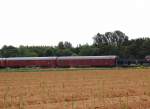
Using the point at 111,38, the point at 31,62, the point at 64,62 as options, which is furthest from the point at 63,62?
the point at 111,38

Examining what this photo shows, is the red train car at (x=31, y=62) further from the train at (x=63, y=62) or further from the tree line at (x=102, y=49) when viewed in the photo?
the tree line at (x=102, y=49)

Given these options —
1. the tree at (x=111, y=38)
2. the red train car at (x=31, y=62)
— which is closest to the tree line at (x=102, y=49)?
the tree at (x=111, y=38)

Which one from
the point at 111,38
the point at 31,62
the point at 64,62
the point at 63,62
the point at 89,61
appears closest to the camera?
the point at 89,61

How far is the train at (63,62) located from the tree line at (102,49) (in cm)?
4098

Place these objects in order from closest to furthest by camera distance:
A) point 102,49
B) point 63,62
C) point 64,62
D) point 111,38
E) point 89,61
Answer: point 89,61, point 64,62, point 63,62, point 102,49, point 111,38

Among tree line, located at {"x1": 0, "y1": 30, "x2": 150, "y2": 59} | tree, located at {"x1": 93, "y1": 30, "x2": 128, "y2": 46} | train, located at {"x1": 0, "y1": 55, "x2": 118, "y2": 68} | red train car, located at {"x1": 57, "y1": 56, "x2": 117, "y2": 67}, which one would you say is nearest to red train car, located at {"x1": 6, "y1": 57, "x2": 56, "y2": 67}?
train, located at {"x1": 0, "y1": 55, "x2": 118, "y2": 68}

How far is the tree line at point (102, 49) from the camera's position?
459ft

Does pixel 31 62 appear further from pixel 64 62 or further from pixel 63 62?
pixel 64 62

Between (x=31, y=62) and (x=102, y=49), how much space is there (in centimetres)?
4868

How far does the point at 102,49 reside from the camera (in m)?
144

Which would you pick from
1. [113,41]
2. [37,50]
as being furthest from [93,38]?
[37,50]

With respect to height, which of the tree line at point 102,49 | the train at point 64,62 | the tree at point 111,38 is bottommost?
the train at point 64,62

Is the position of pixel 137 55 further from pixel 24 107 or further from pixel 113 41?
pixel 24 107

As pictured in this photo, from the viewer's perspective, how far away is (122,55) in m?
138
